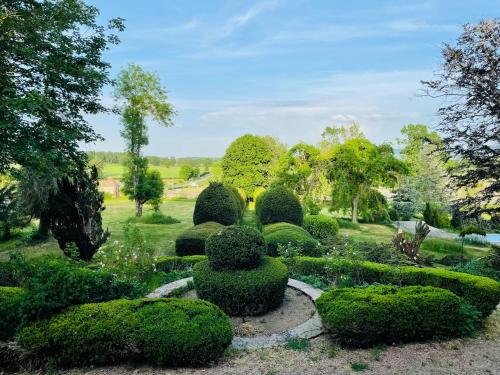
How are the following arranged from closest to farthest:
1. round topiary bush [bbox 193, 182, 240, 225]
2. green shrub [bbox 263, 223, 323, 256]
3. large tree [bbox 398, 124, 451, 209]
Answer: green shrub [bbox 263, 223, 323, 256] < round topiary bush [bbox 193, 182, 240, 225] < large tree [bbox 398, 124, 451, 209]

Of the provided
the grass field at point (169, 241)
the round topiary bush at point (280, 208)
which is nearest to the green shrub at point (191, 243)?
the grass field at point (169, 241)

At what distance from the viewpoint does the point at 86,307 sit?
5.57 metres

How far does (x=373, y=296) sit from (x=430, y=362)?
128 centimetres

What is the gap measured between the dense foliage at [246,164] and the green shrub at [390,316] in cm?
2644

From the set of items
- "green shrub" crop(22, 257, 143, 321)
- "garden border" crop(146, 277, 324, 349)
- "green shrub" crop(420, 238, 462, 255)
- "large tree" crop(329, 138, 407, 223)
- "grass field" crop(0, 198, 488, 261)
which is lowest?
"grass field" crop(0, 198, 488, 261)

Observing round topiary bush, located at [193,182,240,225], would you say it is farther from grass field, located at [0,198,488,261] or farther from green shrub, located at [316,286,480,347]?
green shrub, located at [316,286,480,347]

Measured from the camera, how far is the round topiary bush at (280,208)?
16469mm

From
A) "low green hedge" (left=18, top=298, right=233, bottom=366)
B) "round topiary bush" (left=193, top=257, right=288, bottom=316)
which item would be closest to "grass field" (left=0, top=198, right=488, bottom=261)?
"round topiary bush" (left=193, top=257, right=288, bottom=316)

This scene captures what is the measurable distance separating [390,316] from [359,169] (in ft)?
67.5

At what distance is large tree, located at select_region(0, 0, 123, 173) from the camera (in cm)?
1109

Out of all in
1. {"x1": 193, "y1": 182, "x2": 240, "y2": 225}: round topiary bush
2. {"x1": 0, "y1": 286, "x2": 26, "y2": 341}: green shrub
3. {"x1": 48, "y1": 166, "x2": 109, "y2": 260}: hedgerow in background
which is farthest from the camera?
{"x1": 193, "y1": 182, "x2": 240, "y2": 225}: round topiary bush

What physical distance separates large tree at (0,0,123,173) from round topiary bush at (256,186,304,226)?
8.53 meters

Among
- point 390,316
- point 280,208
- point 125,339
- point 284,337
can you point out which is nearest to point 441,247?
point 280,208

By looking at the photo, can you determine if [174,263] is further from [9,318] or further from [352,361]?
[352,361]
